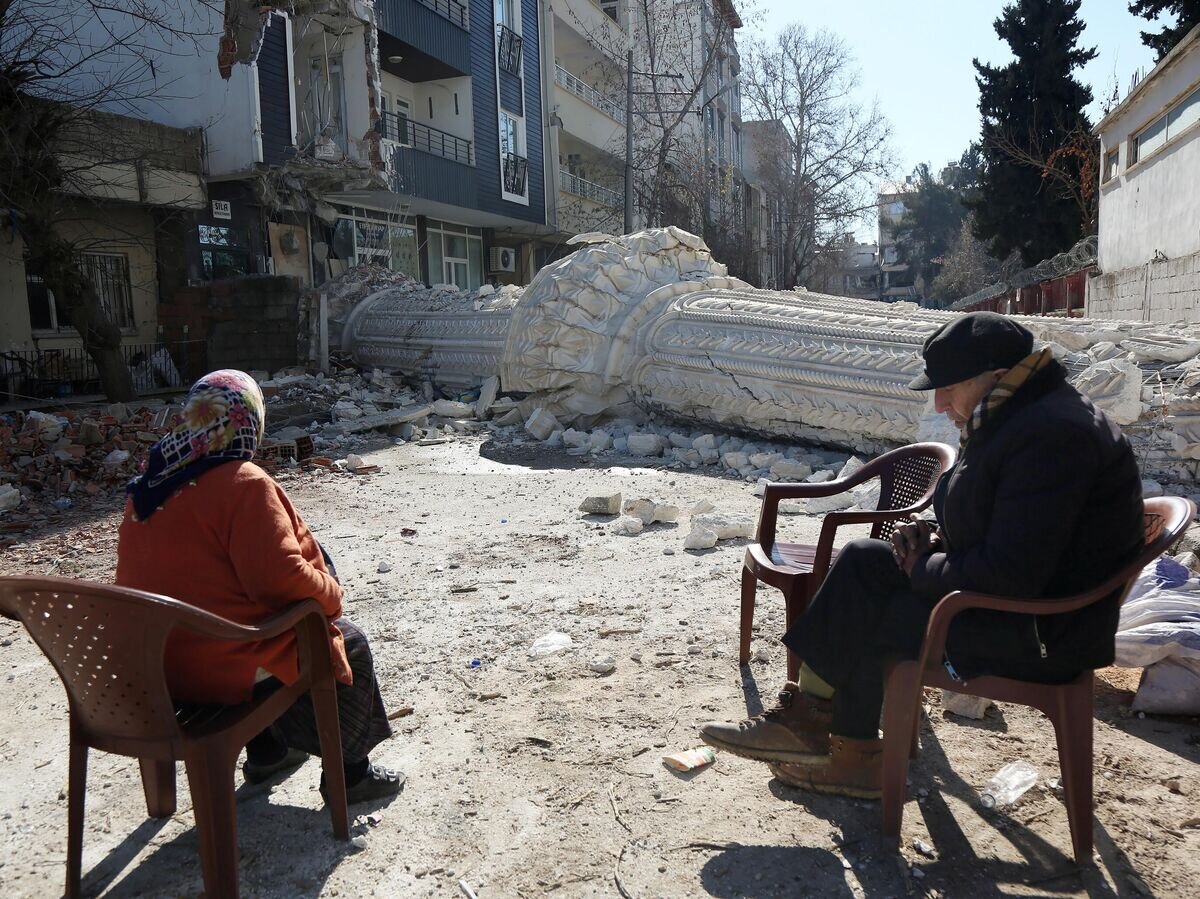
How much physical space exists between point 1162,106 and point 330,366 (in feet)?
41.7

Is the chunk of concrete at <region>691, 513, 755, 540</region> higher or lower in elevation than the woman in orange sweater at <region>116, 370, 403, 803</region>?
lower

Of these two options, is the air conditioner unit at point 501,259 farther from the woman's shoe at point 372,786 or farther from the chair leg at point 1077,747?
the chair leg at point 1077,747

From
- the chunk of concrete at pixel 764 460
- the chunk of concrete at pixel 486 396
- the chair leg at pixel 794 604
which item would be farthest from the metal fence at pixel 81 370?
the chair leg at pixel 794 604

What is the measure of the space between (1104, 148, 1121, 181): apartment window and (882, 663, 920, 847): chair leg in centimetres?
1714

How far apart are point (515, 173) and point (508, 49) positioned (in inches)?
105

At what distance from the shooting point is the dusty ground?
6.26ft

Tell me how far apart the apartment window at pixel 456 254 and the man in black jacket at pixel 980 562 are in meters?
16.3

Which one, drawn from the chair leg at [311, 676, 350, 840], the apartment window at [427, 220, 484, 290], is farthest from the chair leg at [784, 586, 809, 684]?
the apartment window at [427, 220, 484, 290]

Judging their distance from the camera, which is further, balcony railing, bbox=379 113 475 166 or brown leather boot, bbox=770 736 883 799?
balcony railing, bbox=379 113 475 166

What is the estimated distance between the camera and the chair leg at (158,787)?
2.15 meters

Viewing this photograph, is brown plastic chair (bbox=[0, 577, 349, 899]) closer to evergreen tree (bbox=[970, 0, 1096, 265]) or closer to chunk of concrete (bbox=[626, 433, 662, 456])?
chunk of concrete (bbox=[626, 433, 662, 456])

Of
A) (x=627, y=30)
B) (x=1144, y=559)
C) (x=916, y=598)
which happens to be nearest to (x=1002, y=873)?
(x=916, y=598)

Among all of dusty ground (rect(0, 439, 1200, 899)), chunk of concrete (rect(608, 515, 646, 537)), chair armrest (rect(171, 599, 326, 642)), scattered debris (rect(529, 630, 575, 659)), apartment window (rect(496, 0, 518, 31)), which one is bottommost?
dusty ground (rect(0, 439, 1200, 899))

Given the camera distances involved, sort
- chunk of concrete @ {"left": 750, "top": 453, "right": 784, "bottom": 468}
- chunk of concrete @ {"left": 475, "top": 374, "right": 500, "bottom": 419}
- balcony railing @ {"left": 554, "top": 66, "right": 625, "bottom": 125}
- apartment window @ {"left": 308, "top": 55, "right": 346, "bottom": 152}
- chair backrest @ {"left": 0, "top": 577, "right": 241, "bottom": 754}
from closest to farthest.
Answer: chair backrest @ {"left": 0, "top": 577, "right": 241, "bottom": 754}, chunk of concrete @ {"left": 750, "top": 453, "right": 784, "bottom": 468}, chunk of concrete @ {"left": 475, "top": 374, "right": 500, "bottom": 419}, apartment window @ {"left": 308, "top": 55, "right": 346, "bottom": 152}, balcony railing @ {"left": 554, "top": 66, "right": 625, "bottom": 125}
